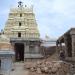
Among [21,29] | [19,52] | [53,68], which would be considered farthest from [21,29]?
[53,68]

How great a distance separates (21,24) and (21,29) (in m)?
0.95

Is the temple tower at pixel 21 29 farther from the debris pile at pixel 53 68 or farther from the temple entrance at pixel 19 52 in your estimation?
the debris pile at pixel 53 68

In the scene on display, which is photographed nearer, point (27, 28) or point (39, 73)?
point (39, 73)

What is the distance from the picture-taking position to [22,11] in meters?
46.5

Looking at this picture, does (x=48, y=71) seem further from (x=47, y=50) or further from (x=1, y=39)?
(x=47, y=50)

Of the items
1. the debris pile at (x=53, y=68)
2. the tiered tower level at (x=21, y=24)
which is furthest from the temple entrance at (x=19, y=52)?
the debris pile at (x=53, y=68)

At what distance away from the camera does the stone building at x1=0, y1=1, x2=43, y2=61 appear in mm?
41094

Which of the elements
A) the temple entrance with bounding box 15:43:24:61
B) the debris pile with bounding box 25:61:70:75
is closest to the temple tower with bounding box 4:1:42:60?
the temple entrance with bounding box 15:43:24:61

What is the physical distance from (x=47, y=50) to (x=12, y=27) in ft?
26.0

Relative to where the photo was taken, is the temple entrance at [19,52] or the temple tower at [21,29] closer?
the temple tower at [21,29]

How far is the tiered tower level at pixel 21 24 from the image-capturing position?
44.2m

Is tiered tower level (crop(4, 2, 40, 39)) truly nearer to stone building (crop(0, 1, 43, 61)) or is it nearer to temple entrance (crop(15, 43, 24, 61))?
stone building (crop(0, 1, 43, 61))

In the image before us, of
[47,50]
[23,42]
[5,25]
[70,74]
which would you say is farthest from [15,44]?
[70,74]

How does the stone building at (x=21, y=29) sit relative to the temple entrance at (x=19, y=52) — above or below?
above
